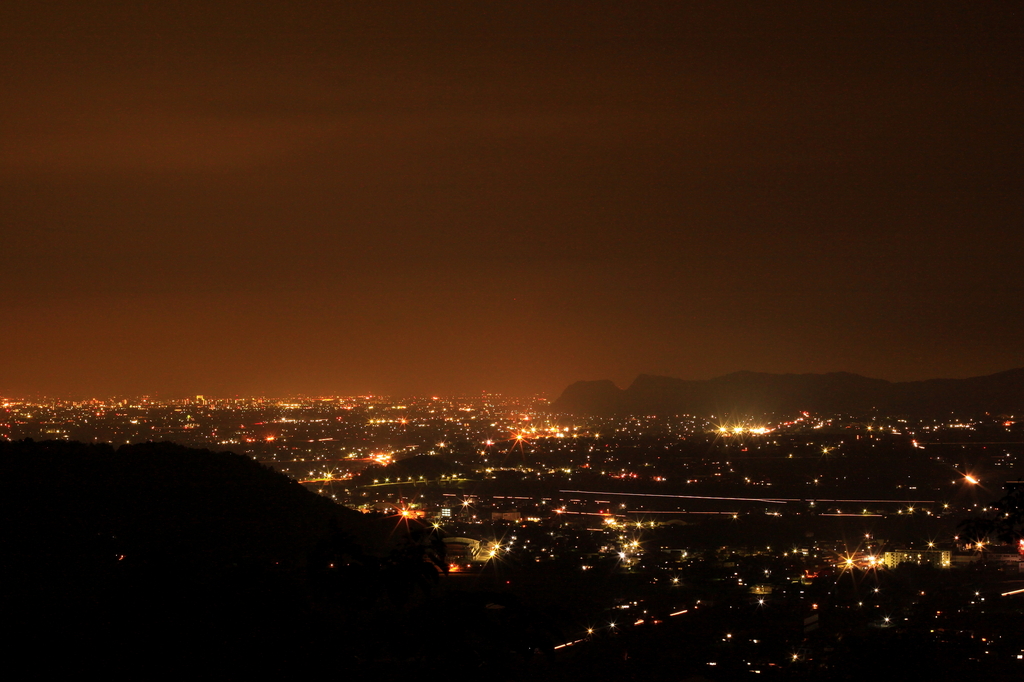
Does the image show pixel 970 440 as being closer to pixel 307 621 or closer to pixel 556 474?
pixel 556 474

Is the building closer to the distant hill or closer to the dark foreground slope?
the dark foreground slope

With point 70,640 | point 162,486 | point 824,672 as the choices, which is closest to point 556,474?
point 162,486

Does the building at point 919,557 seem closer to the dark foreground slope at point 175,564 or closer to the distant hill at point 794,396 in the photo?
the dark foreground slope at point 175,564

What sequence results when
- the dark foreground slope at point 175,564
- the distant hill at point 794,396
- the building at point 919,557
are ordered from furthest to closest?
the distant hill at point 794,396
the building at point 919,557
the dark foreground slope at point 175,564

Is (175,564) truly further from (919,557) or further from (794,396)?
(794,396)

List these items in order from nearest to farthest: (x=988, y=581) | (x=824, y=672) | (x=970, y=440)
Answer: (x=824, y=672) < (x=988, y=581) < (x=970, y=440)

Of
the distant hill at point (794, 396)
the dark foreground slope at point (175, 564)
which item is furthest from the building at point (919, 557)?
the distant hill at point (794, 396)

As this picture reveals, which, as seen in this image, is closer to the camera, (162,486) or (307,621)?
(307,621)

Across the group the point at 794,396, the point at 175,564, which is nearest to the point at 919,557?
the point at 175,564
